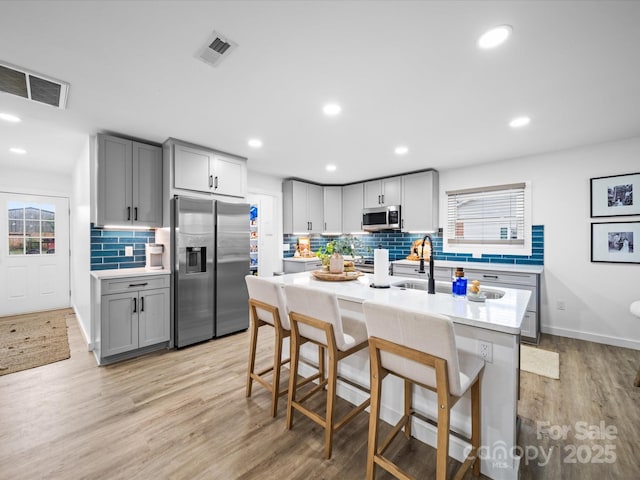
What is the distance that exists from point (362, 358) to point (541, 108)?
2.63 m

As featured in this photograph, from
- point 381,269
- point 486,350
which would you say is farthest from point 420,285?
point 486,350

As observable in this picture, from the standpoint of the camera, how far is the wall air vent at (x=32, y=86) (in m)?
1.91

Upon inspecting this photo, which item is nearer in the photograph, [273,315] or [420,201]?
[273,315]

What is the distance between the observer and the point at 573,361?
291 cm

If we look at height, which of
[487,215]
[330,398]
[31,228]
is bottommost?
[330,398]

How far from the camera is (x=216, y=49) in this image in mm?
1696

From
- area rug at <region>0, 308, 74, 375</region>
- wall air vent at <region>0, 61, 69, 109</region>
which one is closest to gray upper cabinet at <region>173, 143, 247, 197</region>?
wall air vent at <region>0, 61, 69, 109</region>

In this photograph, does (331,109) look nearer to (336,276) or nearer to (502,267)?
(336,276)

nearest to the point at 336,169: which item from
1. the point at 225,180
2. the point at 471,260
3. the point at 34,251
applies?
the point at 225,180

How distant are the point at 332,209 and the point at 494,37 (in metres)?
4.20

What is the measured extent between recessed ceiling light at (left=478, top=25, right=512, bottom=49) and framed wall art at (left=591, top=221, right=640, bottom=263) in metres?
3.10

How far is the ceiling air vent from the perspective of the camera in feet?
5.29

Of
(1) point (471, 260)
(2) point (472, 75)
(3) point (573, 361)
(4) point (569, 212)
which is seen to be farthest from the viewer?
(1) point (471, 260)

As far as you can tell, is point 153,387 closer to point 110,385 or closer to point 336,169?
point 110,385
